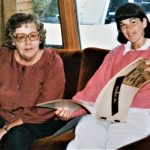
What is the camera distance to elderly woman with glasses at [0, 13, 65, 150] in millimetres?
2254

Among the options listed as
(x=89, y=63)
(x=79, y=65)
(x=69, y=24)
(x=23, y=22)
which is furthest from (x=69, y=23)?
(x=23, y=22)

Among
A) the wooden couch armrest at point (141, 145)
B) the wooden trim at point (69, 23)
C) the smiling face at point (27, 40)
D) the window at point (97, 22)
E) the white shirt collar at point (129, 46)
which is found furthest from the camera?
the wooden trim at point (69, 23)

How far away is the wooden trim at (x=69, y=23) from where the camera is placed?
11.2 feet

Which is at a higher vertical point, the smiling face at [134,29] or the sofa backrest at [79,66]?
the smiling face at [134,29]

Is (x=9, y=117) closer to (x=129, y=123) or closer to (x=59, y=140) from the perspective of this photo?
(x=59, y=140)

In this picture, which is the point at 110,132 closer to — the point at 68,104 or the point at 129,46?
the point at 68,104

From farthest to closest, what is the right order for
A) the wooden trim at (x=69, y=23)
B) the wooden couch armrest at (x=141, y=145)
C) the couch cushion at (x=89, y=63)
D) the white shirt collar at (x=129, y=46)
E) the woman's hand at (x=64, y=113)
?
the wooden trim at (x=69, y=23), the couch cushion at (x=89, y=63), the white shirt collar at (x=129, y=46), the woman's hand at (x=64, y=113), the wooden couch armrest at (x=141, y=145)

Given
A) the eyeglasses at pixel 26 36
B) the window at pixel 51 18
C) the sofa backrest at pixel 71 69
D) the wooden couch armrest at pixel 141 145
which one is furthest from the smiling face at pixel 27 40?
the window at pixel 51 18

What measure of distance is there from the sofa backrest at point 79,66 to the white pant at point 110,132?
548 mm

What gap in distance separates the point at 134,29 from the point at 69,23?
1.33 m

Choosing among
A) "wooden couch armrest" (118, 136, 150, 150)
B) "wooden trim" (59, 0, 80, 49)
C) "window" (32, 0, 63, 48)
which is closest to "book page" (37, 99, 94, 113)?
"wooden couch armrest" (118, 136, 150, 150)

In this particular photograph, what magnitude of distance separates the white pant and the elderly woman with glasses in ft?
1.09

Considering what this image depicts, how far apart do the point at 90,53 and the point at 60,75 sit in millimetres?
347

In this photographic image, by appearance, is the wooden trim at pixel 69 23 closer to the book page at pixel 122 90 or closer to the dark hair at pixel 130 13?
the dark hair at pixel 130 13
